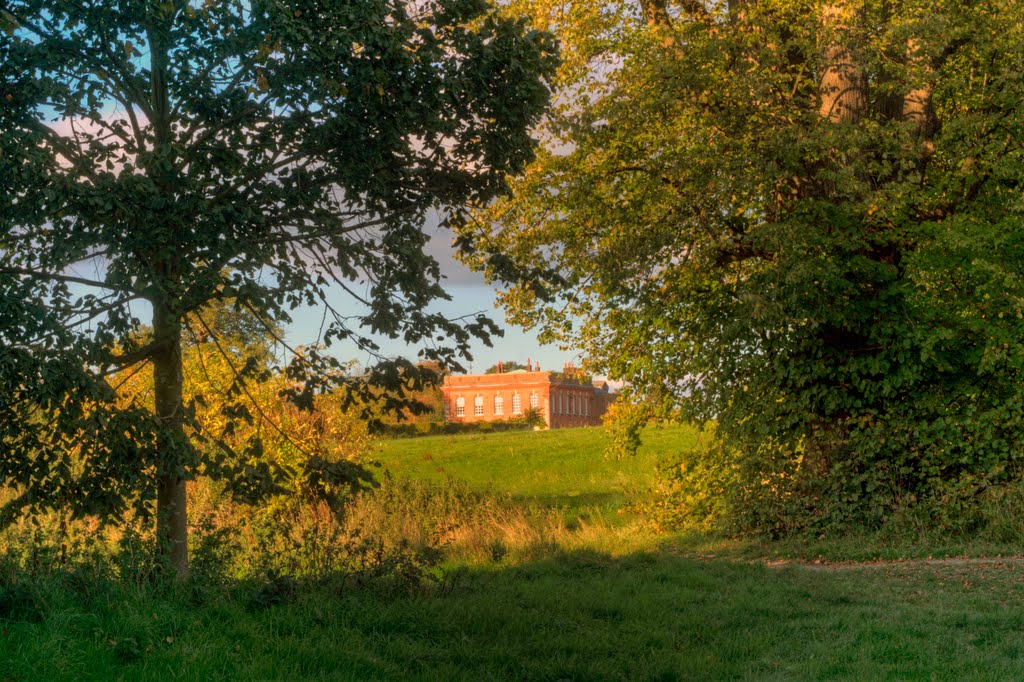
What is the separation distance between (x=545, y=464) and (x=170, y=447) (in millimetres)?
31509

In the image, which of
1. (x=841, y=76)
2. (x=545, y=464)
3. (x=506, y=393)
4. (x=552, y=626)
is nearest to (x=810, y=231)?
(x=841, y=76)

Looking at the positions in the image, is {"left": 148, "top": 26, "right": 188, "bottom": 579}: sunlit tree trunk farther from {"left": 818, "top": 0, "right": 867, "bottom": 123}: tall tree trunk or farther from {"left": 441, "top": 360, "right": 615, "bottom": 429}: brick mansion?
{"left": 441, "top": 360, "right": 615, "bottom": 429}: brick mansion

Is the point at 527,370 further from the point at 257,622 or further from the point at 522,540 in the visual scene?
the point at 257,622

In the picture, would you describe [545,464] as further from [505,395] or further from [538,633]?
[505,395]

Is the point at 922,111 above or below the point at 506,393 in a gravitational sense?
above

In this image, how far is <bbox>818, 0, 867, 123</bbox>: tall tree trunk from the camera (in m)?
15.4

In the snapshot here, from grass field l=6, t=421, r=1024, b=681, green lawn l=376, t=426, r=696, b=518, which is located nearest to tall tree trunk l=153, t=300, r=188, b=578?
grass field l=6, t=421, r=1024, b=681

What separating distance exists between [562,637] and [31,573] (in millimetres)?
4222

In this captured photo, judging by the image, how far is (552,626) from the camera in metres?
8.62

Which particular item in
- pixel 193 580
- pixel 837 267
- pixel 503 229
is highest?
pixel 503 229

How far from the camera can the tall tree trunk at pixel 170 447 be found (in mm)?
7914

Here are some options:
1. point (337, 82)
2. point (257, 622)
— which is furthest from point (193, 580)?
point (337, 82)

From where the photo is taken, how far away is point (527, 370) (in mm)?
90938

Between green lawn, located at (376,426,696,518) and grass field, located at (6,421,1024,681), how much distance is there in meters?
13.4
